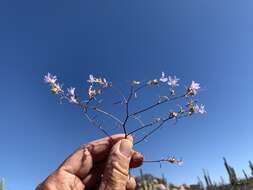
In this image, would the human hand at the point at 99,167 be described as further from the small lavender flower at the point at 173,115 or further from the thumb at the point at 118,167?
the small lavender flower at the point at 173,115

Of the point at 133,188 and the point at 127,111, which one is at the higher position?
the point at 127,111

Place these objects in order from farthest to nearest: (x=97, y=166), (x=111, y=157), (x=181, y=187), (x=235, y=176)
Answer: (x=181, y=187), (x=235, y=176), (x=97, y=166), (x=111, y=157)

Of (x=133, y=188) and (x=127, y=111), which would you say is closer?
(x=127, y=111)

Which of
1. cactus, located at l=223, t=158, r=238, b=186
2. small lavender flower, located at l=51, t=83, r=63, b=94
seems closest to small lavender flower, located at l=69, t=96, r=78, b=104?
small lavender flower, located at l=51, t=83, r=63, b=94

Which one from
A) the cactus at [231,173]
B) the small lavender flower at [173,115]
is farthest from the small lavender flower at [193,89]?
the cactus at [231,173]

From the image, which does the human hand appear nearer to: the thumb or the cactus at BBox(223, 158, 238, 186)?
the thumb

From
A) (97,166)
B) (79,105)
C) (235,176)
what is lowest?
(97,166)

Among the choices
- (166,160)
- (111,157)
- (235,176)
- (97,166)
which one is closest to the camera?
(111,157)

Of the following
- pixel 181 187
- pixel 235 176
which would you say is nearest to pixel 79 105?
pixel 235 176

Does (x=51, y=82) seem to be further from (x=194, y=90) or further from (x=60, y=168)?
(x=194, y=90)
